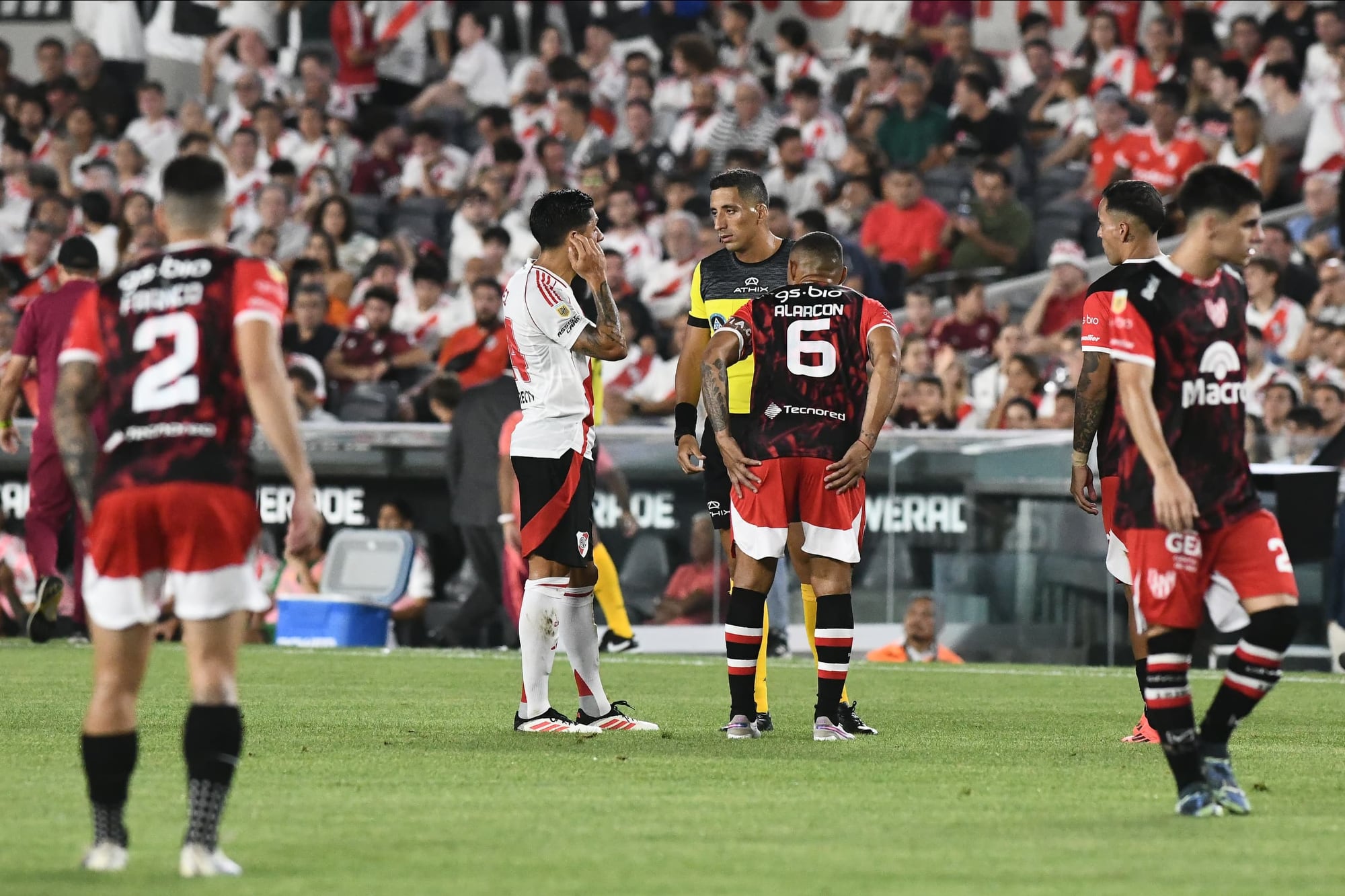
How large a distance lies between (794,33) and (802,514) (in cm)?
1508

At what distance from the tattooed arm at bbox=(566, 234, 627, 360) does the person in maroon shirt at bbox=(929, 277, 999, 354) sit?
9.86 meters

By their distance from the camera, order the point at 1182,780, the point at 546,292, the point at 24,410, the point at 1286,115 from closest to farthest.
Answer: the point at 1182,780
the point at 546,292
the point at 24,410
the point at 1286,115

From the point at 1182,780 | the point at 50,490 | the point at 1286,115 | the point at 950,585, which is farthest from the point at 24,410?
the point at 1182,780

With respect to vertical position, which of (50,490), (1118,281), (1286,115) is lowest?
(50,490)

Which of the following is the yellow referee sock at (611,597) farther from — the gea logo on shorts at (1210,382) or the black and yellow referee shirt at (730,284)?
the gea logo on shorts at (1210,382)

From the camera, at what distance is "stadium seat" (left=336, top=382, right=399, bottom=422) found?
18281 mm

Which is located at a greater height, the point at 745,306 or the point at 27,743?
the point at 745,306

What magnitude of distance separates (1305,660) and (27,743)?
31.9 ft

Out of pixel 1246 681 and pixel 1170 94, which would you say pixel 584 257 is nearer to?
pixel 1246 681

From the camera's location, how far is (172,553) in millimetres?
5547

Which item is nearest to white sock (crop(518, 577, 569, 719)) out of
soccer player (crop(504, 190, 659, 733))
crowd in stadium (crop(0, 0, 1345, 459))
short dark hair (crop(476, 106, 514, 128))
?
soccer player (crop(504, 190, 659, 733))

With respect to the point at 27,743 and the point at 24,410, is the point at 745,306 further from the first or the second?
the point at 24,410

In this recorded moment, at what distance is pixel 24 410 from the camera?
1783 centimetres

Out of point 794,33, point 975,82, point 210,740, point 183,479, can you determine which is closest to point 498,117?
point 794,33
